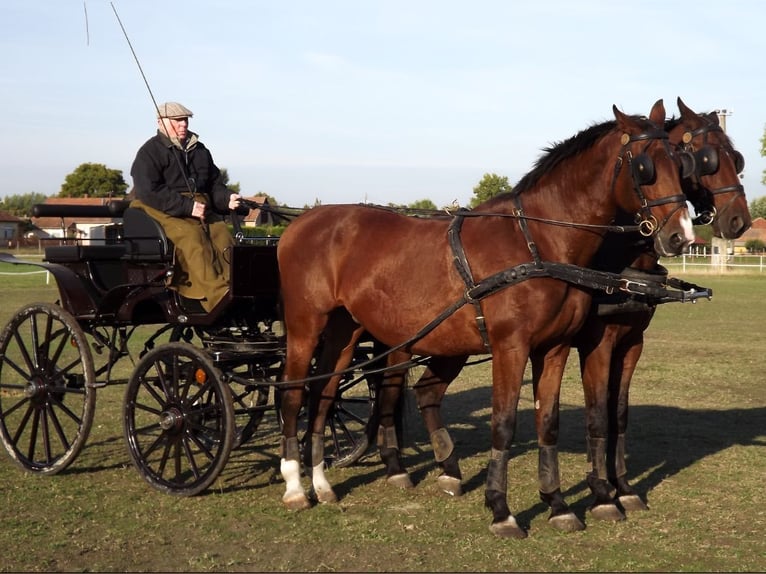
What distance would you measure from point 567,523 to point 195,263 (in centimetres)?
339

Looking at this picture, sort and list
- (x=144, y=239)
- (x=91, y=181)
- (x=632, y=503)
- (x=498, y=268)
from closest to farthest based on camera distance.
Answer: (x=498, y=268) < (x=632, y=503) < (x=144, y=239) < (x=91, y=181)

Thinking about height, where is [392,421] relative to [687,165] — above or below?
below

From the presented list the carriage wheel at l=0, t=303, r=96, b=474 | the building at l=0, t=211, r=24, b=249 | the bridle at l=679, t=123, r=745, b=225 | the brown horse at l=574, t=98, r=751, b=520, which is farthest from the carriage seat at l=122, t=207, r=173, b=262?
the building at l=0, t=211, r=24, b=249

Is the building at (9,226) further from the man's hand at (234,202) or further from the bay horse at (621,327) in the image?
the bay horse at (621,327)

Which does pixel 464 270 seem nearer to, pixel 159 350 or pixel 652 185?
pixel 652 185

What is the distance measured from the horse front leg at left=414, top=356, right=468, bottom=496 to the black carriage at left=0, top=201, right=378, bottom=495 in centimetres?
52

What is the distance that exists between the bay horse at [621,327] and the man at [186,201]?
Answer: 168cm

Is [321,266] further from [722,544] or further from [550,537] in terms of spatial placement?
[722,544]

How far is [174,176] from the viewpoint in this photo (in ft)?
25.9

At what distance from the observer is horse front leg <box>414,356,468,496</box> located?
24.9 ft

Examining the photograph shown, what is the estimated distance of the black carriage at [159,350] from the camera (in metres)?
7.27

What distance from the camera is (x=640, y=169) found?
5.86 metres

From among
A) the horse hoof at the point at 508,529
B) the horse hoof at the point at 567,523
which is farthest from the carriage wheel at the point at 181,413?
the horse hoof at the point at 567,523

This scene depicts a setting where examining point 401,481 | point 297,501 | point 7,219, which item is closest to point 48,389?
point 297,501
